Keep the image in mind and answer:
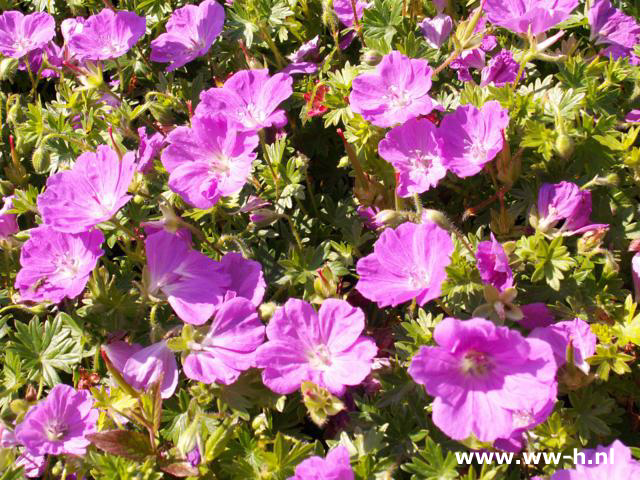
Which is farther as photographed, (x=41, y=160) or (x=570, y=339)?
(x=41, y=160)

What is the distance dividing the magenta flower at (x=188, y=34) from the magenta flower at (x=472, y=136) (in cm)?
91

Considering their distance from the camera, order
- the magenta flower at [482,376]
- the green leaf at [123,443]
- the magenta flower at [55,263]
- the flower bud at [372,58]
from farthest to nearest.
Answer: the flower bud at [372,58] → the magenta flower at [55,263] → the green leaf at [123,443] → the magenta flower at [482,376]

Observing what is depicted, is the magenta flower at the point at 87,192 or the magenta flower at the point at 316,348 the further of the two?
the magenta flower at the point at 87,192

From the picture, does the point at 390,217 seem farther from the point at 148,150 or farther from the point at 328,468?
the point at 148,150

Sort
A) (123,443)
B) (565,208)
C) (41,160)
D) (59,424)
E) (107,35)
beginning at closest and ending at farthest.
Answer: (123,443) → (59,424) → (565,208) → (41,160) → (107,35)

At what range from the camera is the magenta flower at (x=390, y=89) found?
6.79 feet

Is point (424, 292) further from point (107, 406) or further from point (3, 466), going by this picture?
point (3, 466)

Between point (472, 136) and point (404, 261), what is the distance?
1.55 ft

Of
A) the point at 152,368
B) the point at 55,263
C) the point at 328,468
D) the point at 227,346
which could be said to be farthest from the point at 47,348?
the point at 328,468

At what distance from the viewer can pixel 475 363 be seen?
1593mm

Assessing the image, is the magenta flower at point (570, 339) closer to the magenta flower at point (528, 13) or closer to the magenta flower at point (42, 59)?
the magenta flower at point (528, 13)

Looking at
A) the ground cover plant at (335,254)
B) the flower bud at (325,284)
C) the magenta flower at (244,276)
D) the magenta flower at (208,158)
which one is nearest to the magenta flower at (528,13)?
the ground cover plant at (335,254)

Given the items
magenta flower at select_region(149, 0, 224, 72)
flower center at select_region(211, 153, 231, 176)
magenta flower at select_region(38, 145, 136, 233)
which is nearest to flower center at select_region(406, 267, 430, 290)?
flower center at select_region(211, 153, 231, 176)

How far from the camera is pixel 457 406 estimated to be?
5.13 feet
